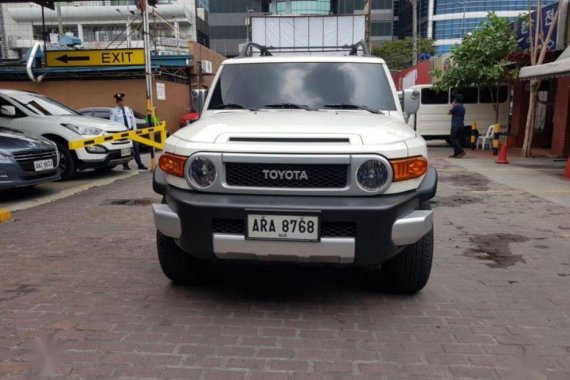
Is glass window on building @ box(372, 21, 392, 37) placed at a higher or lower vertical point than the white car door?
higher

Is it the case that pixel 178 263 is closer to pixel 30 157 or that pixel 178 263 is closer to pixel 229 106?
pixel 229 106

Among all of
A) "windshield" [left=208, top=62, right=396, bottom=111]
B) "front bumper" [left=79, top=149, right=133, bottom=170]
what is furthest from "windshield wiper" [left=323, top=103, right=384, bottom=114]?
"front bumper" [left=79, top=149, right=133, bottom=170]

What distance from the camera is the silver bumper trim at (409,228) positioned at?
3393 mm

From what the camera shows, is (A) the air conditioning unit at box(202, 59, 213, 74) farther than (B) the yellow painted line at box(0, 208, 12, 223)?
Yes

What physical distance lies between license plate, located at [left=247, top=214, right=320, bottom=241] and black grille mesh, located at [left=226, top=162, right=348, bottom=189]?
0.22m

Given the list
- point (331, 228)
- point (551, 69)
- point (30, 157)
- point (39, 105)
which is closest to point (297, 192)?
point (331, 228)

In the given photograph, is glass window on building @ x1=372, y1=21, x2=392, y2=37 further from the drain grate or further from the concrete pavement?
the drain grate

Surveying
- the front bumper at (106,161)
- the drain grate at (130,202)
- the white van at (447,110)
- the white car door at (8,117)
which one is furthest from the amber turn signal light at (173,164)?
the white van at (447,110)

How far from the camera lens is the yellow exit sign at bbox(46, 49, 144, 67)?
59.3 feet

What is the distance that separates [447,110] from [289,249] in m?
16.5

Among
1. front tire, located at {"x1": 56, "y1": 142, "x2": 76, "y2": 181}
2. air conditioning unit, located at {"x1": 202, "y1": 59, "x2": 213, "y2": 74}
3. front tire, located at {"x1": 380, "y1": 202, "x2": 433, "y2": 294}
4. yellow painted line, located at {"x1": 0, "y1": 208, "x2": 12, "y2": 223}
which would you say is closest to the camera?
front tire, located at {"x1": 380, "y1": 202, "x2": 433, "y2": 294}

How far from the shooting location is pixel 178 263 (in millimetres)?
4094

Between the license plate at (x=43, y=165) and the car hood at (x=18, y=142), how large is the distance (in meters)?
0.22

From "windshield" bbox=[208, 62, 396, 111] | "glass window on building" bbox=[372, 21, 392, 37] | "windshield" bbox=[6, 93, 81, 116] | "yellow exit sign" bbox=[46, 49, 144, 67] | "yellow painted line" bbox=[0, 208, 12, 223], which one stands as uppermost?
"glass window on building" bbox=[372, 21, 392, 37]
